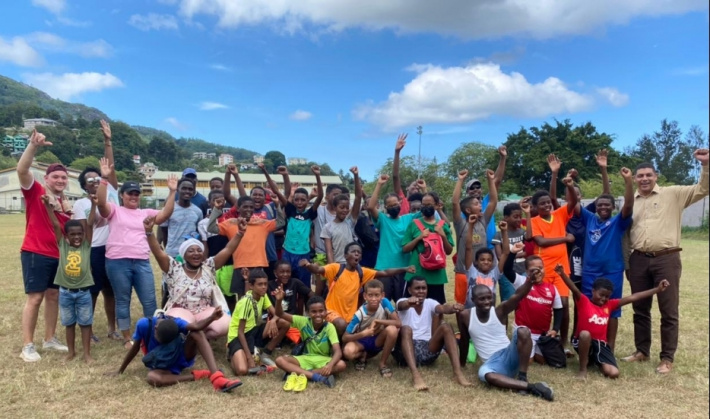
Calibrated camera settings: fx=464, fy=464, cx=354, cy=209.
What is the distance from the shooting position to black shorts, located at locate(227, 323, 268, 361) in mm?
5164

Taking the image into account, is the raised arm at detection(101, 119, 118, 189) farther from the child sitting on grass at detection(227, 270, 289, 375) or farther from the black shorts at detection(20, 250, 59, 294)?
the child sitting on grass at detection(227, 270, 289, 375)

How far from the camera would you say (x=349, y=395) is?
177 inches

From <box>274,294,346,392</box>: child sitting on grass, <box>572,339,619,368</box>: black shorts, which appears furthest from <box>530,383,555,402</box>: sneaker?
<box>274,294,346,392</box>: child sitting on grass

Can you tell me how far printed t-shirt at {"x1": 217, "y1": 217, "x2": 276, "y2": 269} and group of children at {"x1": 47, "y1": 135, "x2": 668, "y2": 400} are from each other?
0.6 inches

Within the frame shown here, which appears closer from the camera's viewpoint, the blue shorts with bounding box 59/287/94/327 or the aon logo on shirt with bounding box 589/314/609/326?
the aon logo on shirt with bounding box 589/314/609/326

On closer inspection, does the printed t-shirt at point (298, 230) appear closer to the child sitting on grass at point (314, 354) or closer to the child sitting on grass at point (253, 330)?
the child sitting on grass at point (253, 330)

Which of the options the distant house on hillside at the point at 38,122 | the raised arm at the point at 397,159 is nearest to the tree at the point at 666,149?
the raised arm at the point at 397,159

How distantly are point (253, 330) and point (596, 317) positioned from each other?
12.8 feet

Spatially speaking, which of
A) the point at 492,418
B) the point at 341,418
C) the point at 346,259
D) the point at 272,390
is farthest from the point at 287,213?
the point at 492,418

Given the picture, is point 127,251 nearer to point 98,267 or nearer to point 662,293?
point 98,267

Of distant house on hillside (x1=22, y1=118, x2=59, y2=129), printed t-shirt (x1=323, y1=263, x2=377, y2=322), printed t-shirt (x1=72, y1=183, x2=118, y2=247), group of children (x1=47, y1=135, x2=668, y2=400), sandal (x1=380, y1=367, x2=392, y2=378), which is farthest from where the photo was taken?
distant house on hillside (x1=22, y1=118, x2=59, y2=129)

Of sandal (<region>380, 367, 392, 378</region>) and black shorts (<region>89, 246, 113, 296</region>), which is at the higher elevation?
black shorts (<region>89, 246, 113, 296</region>)

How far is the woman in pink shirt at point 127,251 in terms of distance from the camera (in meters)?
5.56

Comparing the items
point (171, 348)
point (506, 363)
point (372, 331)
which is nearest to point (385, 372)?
point (372, 331)
